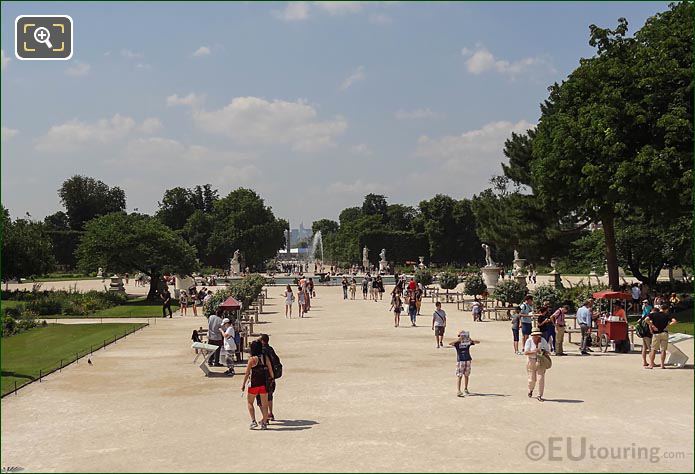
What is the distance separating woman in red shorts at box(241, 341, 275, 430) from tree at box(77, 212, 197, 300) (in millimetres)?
35079

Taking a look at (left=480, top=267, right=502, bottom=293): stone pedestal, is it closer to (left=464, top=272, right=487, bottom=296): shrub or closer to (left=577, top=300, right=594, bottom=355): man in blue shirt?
(left=464, top=272, right=487, bottom=296): shrub

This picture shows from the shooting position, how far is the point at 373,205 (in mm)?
168750

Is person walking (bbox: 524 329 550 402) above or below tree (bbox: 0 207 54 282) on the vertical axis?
below

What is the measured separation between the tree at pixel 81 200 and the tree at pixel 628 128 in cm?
11007

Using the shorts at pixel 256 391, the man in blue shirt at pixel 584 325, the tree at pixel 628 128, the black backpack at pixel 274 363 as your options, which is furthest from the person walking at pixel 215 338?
the tree at pixel 628 128

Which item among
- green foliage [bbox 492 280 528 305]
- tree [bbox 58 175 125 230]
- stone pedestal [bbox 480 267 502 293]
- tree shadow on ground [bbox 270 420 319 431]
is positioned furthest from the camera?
tree [bbox 58 175 125 230]

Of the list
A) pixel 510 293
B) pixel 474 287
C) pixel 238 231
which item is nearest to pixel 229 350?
pixel 510 293

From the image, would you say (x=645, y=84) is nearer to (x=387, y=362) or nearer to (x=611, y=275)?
(x=611, y=275)

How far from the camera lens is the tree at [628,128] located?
93.1 feet

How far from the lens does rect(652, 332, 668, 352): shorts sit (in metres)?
18.8

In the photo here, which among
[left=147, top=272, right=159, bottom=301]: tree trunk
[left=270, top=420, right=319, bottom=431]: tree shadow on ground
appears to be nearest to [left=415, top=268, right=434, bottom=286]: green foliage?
[left=147, top=272, right=159, bottom=301]: tree trunk

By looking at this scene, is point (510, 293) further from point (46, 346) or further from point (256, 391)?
point (256, 391)

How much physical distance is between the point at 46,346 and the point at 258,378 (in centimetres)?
1543

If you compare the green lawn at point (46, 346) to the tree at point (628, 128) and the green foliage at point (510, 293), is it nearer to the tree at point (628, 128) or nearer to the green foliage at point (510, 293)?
the green foliage at point (510, 293)
